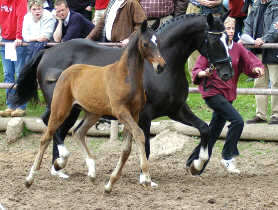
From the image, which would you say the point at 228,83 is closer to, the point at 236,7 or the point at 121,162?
the point at 121,162

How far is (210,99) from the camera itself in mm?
7406

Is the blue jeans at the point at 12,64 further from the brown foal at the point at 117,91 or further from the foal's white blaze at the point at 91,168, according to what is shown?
the foal's white blaze at the point at 91,168

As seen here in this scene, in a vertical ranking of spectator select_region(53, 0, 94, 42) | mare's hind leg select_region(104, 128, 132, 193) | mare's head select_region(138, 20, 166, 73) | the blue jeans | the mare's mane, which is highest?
mare's head select_region(138, 20, 166, 73)

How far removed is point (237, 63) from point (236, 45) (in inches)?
8.1

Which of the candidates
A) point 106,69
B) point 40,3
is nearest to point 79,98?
point 106,69

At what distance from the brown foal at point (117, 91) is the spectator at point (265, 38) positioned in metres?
3.03

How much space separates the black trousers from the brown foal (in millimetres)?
1207

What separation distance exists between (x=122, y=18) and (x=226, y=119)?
197 centimetres

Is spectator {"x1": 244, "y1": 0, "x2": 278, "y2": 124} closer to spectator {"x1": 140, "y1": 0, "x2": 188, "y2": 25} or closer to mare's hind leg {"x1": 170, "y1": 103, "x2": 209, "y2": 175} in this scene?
spectator {"x1": 140, "y1": 0, "x2": 188, "y2": 25}

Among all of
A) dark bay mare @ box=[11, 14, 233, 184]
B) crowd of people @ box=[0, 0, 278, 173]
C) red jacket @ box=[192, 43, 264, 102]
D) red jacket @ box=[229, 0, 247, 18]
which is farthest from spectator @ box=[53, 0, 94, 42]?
red jacket @ box=[229, 0, 247, 18]

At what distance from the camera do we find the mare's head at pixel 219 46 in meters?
6.99

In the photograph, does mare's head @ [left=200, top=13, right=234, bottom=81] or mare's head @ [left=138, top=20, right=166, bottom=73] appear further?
mare's head @ [left=200, top=13, right=234, bottom=81]

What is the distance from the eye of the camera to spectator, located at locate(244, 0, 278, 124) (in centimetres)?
904

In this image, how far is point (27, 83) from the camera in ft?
27.6
